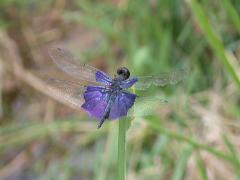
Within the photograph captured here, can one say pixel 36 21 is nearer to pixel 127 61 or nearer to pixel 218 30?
pixel 127 61

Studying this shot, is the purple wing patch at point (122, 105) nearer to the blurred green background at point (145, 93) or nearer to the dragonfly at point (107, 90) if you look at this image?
the dragonfly at point (107, 90)

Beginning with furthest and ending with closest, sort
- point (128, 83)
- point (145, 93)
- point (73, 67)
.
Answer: point (145, 93)
point (73, 67)
point (128, 83)

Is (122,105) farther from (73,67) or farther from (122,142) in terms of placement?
(73,67)

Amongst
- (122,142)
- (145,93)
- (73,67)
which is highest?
(145,93)

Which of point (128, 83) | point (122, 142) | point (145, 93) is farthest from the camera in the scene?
point (145, 93)

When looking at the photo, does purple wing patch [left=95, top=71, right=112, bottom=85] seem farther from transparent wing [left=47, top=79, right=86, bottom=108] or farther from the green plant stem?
the green plant stem

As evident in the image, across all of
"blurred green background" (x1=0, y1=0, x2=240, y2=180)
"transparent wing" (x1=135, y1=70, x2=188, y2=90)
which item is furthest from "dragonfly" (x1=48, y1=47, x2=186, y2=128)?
"blurred green background" (x1=0, y1=0, x2=240, y2=180)

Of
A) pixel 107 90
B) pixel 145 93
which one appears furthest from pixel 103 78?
pixel 145 93

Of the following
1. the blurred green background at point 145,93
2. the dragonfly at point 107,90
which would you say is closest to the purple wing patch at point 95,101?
the dragonfly at point 107,90
